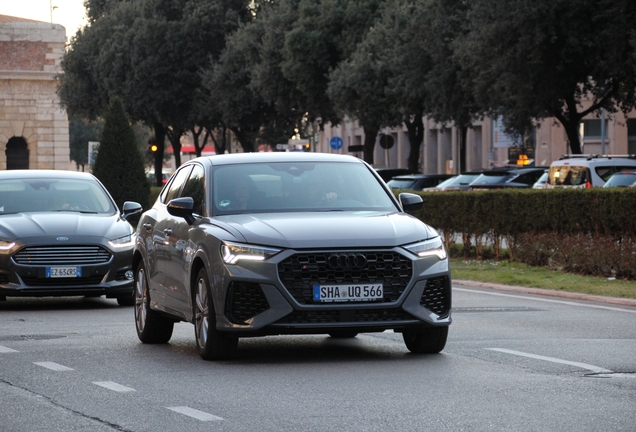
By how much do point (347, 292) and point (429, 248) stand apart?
2.45ft

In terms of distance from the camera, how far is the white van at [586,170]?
3447 centimetres

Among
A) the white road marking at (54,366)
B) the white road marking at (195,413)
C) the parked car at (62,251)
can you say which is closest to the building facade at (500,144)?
the parked car at (62,251)

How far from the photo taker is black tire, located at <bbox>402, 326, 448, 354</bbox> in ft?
34.2

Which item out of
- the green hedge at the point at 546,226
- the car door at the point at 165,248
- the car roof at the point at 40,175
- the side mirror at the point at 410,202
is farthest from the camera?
the green hedge at the point at 546,226

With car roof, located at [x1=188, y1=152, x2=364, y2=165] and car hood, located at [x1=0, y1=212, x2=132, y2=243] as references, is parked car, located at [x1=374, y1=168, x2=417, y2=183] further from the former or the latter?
car roof, located at [x1=188, y1=152, x2=364, y2=165]

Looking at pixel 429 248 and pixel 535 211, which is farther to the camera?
pixel 535 211

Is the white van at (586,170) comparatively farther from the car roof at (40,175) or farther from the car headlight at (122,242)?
the car headlight at (122,242)

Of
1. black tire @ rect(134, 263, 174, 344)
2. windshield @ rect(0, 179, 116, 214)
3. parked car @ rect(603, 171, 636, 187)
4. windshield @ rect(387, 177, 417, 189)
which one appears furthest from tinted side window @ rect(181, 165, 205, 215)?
windshield @ rect(387, 177, 417, 189)

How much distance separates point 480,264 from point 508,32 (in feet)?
56.6

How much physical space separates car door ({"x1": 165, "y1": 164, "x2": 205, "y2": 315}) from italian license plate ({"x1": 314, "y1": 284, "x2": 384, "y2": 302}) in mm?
1295

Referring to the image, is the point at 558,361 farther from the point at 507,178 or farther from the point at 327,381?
the point at 507,178

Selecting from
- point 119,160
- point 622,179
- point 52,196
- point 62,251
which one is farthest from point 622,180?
point 62,251

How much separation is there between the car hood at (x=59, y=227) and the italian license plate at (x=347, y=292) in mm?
6404

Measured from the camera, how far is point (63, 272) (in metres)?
15.5
